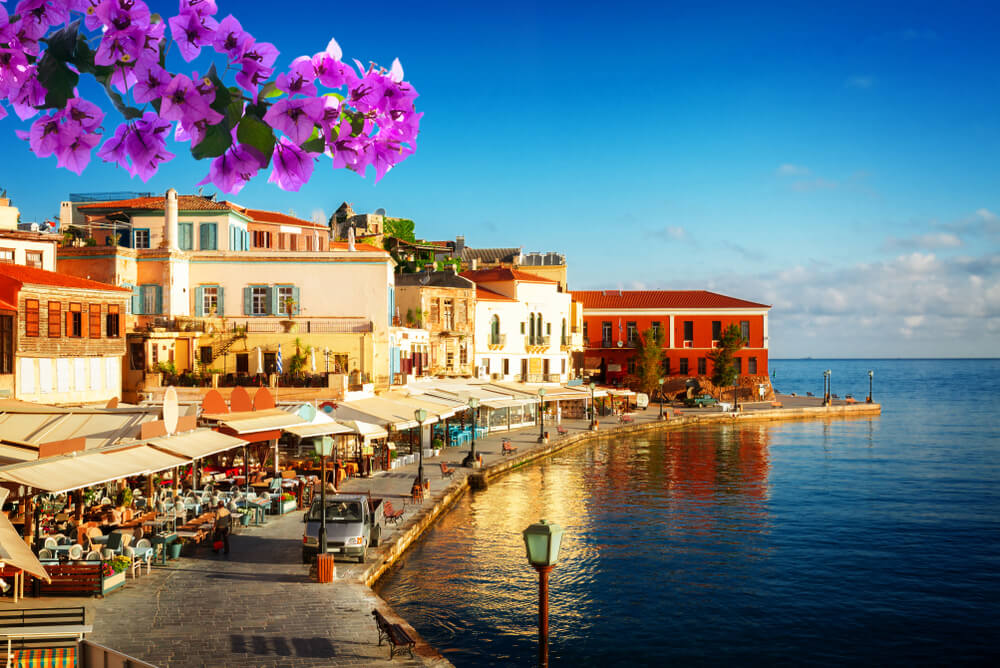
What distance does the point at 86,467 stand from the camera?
1684 cm

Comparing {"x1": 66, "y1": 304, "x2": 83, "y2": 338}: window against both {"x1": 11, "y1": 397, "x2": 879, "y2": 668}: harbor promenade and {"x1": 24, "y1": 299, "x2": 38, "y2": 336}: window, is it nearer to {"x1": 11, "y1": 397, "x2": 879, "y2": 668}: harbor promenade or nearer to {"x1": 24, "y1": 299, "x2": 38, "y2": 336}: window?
{"x1": 24, "y1": 299, "x2": 38, "y2": 336}: window

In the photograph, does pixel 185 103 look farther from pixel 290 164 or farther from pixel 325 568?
pixel 325 568

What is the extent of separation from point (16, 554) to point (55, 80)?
1132cm

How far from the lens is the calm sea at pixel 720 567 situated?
18.1 metres

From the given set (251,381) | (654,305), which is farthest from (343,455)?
(654,305)

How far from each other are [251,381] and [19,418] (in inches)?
577

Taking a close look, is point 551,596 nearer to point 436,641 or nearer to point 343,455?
point 436,641

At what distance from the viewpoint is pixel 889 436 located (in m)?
64.9

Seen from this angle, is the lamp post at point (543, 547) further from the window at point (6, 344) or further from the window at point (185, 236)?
the window at point (185, 236)

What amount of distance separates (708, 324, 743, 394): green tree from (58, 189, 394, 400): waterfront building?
148 ft

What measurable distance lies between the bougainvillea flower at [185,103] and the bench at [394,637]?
39.6ft

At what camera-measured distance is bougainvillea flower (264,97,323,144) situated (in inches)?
102

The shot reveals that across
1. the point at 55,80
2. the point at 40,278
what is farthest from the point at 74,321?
the point at 55,80

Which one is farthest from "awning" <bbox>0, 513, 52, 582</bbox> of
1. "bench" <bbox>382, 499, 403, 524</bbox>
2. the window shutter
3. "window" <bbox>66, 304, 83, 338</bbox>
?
the window shutter
